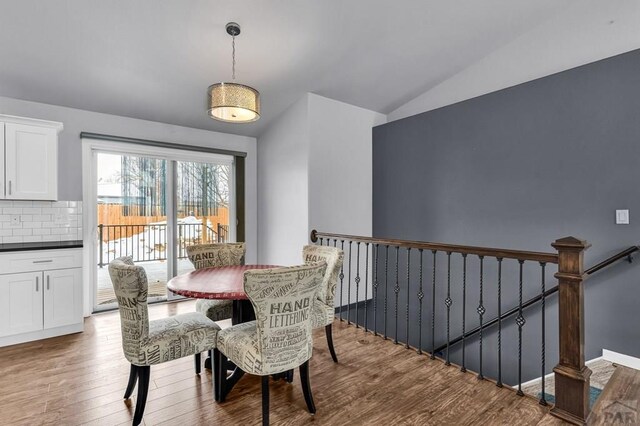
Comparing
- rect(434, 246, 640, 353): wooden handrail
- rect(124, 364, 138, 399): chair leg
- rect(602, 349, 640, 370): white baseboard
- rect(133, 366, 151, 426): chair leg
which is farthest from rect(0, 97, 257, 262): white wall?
rect(602, 349, 640, 370): white baseboard

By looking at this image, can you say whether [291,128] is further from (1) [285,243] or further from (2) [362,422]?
(2) [362,422]

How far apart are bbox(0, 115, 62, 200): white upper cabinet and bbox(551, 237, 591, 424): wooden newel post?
438 centimetres

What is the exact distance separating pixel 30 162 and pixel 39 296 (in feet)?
4.28

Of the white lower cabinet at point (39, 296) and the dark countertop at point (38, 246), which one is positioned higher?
the dark countertop at point (38, 246)

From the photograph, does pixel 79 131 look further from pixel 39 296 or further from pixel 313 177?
pixel 313 177

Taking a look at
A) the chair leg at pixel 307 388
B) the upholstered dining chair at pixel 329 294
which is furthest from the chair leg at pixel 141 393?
the upholstered dining chair at pixel 329 294

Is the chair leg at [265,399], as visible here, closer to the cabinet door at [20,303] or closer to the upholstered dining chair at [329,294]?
the upholstered dining chair at [329,294]

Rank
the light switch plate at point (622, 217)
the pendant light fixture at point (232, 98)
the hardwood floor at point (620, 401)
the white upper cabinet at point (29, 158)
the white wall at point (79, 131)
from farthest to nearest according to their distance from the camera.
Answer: the white wall at point (79, 131), the white upper cabinet at point (29, 158), the light switch plate at point (622, 217), the pendant light fixture at point (232, 98), the hardwood floor at point (620, 401)

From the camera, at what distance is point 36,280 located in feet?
9.95

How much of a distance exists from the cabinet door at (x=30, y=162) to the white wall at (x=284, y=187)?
2398mm

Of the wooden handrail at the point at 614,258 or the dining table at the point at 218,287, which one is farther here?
the wooden handrail at the point at 614,258

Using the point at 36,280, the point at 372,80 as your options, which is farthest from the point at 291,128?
the point at 36,280

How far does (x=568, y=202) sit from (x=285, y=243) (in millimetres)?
3130

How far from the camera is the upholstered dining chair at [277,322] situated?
1.58 metres
